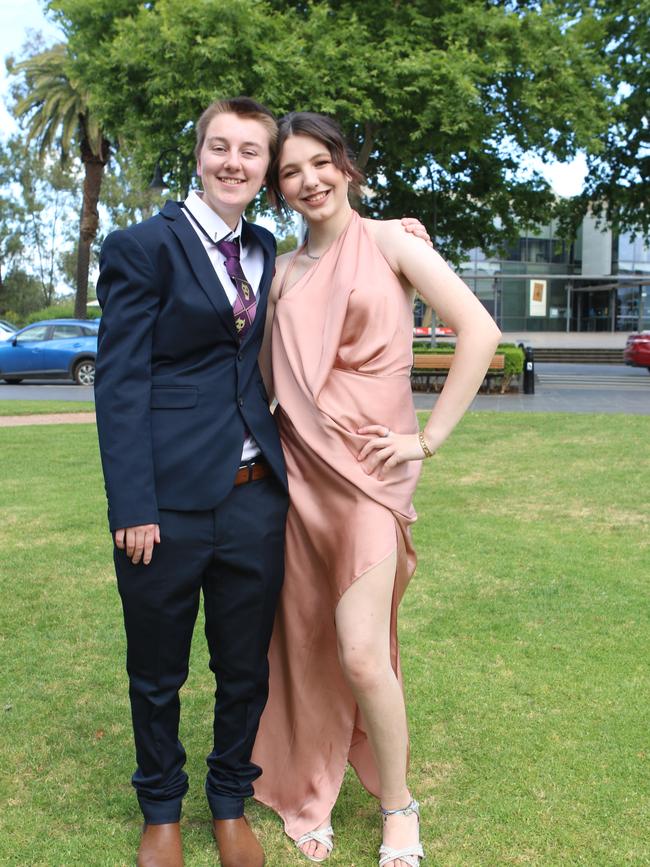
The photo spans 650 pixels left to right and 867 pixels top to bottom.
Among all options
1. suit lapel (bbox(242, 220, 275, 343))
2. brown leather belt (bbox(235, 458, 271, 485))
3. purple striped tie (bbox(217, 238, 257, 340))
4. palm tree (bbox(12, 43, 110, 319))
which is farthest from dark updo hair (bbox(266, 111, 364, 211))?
palm tree (bbox(12, 43, 110, 319))

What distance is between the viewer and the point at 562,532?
652 cm

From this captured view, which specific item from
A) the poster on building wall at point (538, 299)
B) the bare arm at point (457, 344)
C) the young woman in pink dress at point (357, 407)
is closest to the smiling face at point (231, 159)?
the young woman in pink dress at point (357, 407)

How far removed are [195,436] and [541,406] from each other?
523 inches

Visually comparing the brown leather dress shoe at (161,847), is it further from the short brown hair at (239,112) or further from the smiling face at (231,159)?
the short brown hair at (239,112)

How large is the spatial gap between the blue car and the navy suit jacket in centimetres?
1857

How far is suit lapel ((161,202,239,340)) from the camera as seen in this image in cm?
249

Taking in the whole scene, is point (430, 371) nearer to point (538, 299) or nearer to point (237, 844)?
point (237, 844)

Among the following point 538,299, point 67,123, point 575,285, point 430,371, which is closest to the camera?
point 430,371

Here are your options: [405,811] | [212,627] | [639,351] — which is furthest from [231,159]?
[639,351]

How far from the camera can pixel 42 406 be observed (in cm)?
1498

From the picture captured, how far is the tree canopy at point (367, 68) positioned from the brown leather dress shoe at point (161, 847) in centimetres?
1415

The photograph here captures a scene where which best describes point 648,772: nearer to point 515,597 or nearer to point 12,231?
point 515,597

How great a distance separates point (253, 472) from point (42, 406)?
43.1ft

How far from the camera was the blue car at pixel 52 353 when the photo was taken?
2070 centimetres
